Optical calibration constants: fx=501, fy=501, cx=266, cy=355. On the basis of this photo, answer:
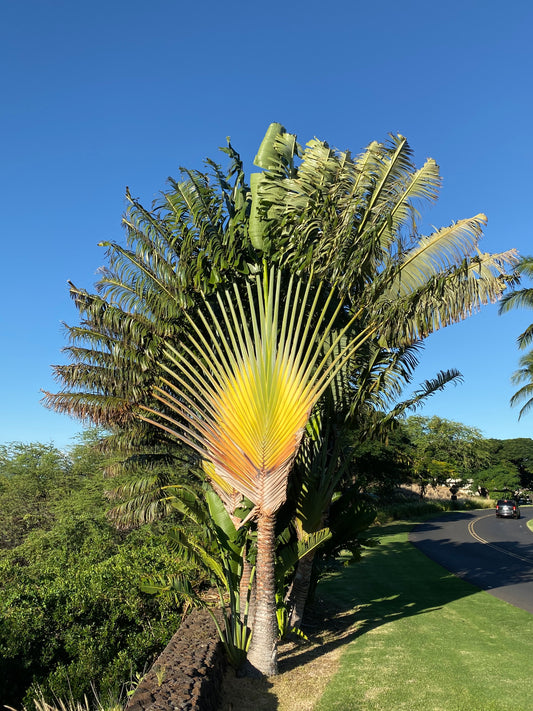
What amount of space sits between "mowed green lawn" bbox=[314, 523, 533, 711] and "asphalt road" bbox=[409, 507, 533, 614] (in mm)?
1028

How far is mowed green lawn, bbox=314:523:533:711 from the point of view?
655 centimetres

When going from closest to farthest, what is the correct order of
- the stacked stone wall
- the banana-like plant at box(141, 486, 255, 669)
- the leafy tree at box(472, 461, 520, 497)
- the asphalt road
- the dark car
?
the stacked stone wall, the banana-like plant at box(141, 486, 255, 669), the asphalt road, the dark car, the leafy tree at box(472, 461, 520, 497)

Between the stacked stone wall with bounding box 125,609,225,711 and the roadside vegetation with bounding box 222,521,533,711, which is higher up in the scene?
the stacked stone wall with bounding box 125,609,225,711

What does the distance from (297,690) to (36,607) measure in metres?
4.28

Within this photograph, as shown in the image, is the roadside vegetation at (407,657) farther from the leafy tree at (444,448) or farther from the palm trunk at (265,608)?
the leafy tree at (444,448)

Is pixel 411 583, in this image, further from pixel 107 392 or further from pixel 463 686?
pixel 107 392

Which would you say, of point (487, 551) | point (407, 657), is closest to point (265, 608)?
point (407, 657)

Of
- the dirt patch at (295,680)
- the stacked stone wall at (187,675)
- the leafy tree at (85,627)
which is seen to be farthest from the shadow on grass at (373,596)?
the leafy tree at (85,627)

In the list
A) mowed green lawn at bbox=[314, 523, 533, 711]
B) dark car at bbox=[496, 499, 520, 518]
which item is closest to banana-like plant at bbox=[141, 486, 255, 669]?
mowed green lawn at bbox=[314, 523, 533, 711]

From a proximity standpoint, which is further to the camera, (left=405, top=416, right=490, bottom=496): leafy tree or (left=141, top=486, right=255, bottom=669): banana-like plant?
(left=405, top=416, right=490, bottom=496): leafy tree

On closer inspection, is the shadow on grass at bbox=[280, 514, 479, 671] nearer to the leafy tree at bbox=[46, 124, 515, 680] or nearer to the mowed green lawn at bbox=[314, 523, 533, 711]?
the mowed green lawn at bbox=[314, 523, 533, 711]

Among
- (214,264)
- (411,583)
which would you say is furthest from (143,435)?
(411,583)

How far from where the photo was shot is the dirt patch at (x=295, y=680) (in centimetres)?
665

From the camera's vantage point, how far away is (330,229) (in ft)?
28.2
